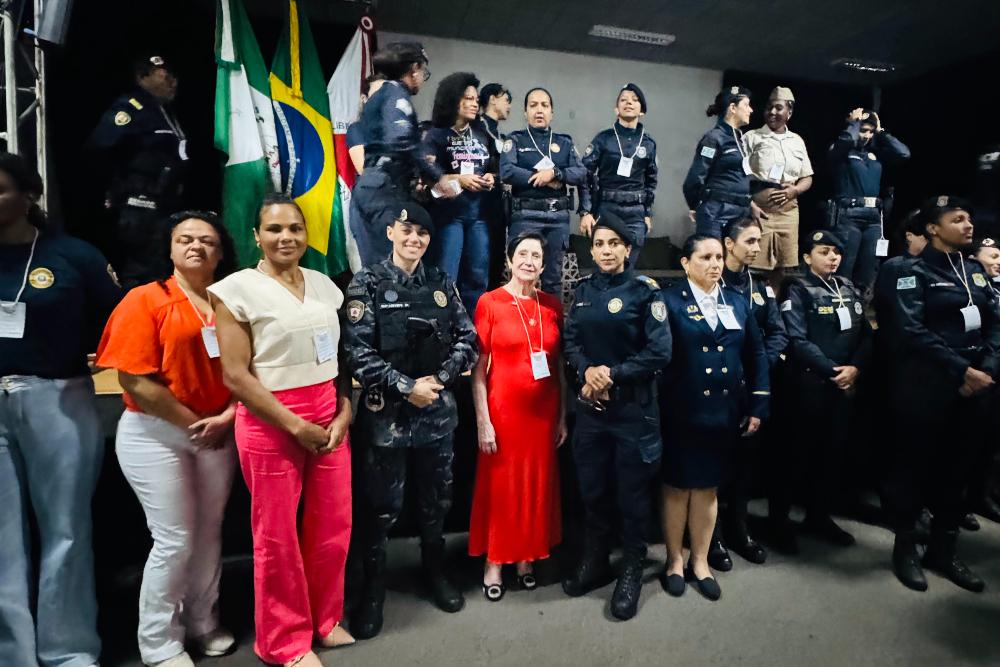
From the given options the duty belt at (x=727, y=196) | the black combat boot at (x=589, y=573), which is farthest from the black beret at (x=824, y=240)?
the black combat boot at (x=589, y=573)

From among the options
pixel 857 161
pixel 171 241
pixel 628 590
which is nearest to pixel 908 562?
pixel 628 590

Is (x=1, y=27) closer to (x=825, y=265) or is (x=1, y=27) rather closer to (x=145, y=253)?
(x=145, y=253)

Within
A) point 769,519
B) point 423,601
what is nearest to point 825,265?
point 769,519

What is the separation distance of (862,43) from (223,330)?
6321mm

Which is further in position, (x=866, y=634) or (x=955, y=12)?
(x=955, y=12)

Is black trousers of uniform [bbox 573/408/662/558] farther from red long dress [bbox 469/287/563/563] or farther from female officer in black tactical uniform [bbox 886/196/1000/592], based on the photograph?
female officer in black tactical uniform [bbox 886/196/1000/592]

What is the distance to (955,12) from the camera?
4695 millimetres

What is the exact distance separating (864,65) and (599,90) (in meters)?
2.84

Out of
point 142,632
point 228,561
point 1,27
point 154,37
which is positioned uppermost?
point 154,37

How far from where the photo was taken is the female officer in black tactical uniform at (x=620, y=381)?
7.76 ft

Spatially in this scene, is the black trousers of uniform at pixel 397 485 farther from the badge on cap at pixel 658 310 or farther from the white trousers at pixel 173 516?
the badge on cap at pixel 658 310

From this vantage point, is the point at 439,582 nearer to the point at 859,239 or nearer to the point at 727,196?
the point at 727,196

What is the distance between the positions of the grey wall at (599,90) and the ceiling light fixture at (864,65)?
124 centimetres

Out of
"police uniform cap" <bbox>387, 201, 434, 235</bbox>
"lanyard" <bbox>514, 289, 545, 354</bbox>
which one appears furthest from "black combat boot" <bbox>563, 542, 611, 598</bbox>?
"police uniform cap" <bbox>387, 201, 434, 235</bbox>
